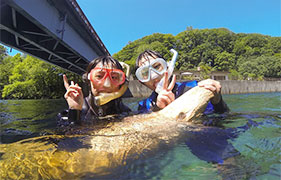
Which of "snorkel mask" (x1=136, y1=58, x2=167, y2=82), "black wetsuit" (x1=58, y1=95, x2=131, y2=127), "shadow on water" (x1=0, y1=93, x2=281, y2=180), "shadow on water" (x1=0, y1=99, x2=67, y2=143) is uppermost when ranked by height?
"snorkel mask" (x1=136, y1=58, x2=167, y2=82)

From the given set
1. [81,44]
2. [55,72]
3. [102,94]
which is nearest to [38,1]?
[81,44]

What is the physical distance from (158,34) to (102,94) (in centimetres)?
5084

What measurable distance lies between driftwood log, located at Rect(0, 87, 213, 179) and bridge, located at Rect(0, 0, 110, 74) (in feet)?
17.2

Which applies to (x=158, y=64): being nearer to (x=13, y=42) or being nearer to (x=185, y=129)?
(x=185, y=129)

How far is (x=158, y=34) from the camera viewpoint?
48.4m

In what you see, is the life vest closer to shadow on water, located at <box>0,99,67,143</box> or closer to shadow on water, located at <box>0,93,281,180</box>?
shadow on water, located at <box>0,93,281,180</box>

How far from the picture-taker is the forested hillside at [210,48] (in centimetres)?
3934

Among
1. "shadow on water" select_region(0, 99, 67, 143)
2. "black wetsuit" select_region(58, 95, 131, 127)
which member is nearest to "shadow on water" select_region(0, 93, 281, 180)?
"black wetsuit" select_region(58, 95, 131, 127)

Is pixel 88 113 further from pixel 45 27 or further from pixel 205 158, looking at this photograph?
pixel 45 27

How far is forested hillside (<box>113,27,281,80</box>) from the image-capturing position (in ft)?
129

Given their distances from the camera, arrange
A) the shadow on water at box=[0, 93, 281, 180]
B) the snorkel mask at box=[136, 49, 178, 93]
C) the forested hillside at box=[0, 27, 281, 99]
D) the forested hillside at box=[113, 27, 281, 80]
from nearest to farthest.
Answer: the shadow on water at box=[0, 93, 281, 180], the snorkel mask at box=[136, 49, 178, 93], the forested hillside at box=[0, 27, 281, 99], the forested hillside at box=[113, 27, 281, 80]

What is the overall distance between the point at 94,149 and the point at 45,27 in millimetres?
6922

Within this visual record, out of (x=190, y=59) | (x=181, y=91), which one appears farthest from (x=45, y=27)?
(x=190, y=59)

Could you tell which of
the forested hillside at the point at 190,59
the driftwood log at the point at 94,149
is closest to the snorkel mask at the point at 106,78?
the driftwood log at the point at 94,149
